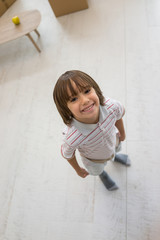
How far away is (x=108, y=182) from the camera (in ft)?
5.05

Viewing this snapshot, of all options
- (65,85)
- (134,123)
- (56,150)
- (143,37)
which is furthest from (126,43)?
(65,85)

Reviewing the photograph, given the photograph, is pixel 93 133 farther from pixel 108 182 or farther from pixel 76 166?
pixel 108 182

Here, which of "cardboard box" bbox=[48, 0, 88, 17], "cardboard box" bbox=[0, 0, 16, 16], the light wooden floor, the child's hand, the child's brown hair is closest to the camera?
the child's brown hair

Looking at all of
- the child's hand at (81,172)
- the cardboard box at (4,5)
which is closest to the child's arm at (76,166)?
the child's hand at (81,172)

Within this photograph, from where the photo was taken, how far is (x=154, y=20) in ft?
7.64

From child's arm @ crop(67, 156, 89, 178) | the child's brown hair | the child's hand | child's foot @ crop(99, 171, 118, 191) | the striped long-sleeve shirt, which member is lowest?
child's foot @ crop(99, 171, 118, 191)

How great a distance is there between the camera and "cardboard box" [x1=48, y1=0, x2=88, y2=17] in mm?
2594

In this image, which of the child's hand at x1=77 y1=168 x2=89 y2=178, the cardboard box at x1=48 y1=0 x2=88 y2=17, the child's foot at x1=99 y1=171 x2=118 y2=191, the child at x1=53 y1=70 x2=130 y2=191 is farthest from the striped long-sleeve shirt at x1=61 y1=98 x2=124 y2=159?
the cardboard box at x1=48 y1=0 x2=88 y2=17

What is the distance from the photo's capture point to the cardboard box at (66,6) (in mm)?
2594

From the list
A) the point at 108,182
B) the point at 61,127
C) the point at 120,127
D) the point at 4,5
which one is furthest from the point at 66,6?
the point at 108,182

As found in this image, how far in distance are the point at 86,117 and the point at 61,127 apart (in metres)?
1.14

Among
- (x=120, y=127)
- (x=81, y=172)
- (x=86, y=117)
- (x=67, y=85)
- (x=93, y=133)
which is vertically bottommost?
(x=81, y=172)

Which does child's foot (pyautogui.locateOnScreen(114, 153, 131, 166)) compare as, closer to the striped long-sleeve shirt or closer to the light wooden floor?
the light wooden floor

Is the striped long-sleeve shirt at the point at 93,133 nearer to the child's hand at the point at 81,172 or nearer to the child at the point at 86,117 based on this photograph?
the child at the point at 86,117
